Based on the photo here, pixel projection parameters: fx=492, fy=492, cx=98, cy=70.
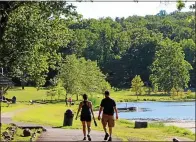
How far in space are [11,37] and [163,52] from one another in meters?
88.1

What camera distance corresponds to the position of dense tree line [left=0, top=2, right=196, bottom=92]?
68.9ft

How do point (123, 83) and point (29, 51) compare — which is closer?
point (29, 51)

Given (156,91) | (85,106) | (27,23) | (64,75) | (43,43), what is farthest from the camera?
(156,91)

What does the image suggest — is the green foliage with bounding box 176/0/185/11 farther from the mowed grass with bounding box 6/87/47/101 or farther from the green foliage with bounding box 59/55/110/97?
the mowed grass with bounding box 6/87/47/101

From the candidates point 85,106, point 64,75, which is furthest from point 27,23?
point 64,75

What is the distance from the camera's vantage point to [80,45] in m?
118

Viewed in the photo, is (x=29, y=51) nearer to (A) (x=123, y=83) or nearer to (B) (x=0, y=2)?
(B) (x=0, y=2)

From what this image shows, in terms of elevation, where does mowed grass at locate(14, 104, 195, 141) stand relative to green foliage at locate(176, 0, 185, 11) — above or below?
below

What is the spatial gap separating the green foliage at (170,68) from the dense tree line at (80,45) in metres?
0.27

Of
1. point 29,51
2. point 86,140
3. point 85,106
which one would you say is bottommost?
point 86,140

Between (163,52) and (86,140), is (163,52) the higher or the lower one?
the higher one

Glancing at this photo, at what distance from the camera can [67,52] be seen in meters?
110

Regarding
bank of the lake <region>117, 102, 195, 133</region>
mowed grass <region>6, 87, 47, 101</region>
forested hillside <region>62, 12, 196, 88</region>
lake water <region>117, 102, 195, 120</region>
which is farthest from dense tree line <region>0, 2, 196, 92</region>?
lake water <region>117, 102, 195, 120</region>

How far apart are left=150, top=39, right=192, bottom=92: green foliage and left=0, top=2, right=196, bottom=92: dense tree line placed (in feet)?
0.88
